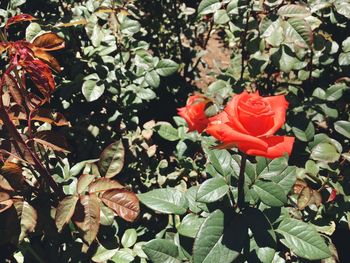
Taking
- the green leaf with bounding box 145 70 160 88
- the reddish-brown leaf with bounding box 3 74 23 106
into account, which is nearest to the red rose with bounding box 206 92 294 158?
the reddish-brown leaf with bounding box 3 74 23 106

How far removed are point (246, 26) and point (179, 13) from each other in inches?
49.3

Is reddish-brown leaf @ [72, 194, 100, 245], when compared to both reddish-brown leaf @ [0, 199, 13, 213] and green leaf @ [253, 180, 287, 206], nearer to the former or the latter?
reddish-brown leaf @ [0, 199, 13, 213]

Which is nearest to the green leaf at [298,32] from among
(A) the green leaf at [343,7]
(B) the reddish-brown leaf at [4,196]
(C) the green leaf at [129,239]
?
(A) the green leaf at [343,7]

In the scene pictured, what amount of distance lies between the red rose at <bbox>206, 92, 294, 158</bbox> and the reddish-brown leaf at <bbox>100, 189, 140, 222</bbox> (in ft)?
1.23

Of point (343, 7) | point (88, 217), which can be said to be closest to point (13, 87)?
point (88, 217)

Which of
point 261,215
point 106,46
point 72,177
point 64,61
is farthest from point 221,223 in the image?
point 64,61

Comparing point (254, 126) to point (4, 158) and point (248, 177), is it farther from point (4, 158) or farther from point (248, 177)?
point (4, 158)

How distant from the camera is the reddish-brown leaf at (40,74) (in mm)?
1009

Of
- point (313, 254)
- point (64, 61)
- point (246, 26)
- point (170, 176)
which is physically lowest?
point (170, 176)

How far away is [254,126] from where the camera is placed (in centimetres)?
94

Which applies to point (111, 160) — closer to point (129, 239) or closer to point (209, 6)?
point (129, 239)

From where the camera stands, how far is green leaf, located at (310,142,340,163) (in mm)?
1521

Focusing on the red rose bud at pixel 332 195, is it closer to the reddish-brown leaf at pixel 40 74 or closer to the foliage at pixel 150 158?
the foliage at pixel 150 158

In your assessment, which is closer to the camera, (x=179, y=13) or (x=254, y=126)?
(x=254, y=126)
